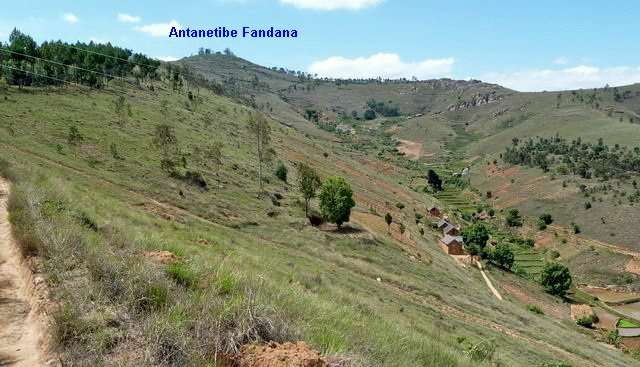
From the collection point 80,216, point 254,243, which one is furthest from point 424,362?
point 254,243

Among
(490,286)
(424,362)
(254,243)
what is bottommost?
(490,286)

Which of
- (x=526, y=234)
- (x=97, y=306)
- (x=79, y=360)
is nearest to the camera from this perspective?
(x=79, y=360)

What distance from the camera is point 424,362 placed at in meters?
9.02

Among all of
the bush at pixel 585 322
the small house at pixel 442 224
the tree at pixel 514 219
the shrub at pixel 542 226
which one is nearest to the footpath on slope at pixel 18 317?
the bush at pixel 585 322

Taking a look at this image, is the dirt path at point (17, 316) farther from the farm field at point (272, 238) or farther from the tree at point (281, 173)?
the tree at point (281, 173)

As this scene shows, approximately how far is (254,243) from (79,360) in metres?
26.8

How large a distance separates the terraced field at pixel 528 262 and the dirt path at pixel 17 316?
292ft

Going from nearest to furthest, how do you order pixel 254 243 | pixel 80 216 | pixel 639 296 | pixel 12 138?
1. pixel 80 216
2. pixel 254 243
3. pixel 12 138
4. pixel 639 296

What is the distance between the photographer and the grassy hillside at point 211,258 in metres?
6.39

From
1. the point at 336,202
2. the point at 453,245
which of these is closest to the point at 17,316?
the point at 336,202

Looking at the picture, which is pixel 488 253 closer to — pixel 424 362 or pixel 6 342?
pixel 424 362

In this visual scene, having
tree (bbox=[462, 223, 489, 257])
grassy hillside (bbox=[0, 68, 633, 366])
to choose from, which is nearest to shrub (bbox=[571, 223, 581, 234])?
tree (bbox=[462, 223, 489, 257])

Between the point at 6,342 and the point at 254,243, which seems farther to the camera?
the point at 254,243

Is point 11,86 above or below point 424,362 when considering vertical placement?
above
